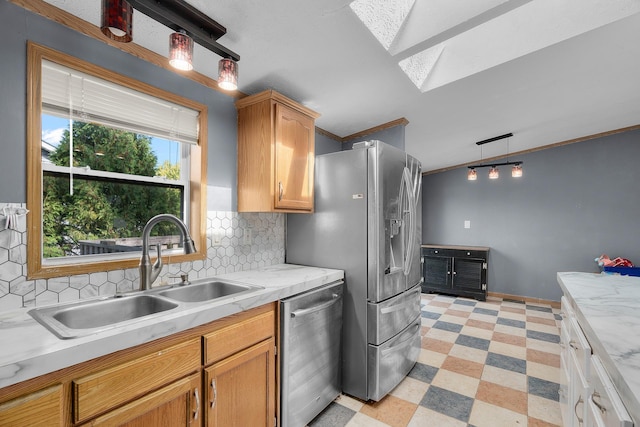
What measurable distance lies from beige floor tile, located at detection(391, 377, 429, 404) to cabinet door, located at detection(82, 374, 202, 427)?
4.99ft

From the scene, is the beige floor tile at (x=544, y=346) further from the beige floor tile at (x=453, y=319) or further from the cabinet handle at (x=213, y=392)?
the cabinet handle at (x=213, y=392)

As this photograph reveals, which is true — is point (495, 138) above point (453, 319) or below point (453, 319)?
above

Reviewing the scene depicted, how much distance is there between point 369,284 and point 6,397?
1.77 meters

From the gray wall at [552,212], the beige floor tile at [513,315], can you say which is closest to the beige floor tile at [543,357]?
the beige floor tile at [513,315]

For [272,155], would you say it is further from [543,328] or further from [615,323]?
[543,328]

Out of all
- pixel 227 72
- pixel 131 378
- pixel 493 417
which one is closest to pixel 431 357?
pixel 493 417

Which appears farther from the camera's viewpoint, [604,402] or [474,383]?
[474,383]

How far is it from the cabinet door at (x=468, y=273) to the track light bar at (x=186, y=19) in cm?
457

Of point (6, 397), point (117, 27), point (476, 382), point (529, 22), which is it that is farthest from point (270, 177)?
point (476, 382)

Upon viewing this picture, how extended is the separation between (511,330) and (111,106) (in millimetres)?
4372

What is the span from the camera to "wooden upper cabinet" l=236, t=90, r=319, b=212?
208 centimetres

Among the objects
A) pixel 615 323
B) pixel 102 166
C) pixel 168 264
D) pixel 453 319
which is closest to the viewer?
pixel 615 323

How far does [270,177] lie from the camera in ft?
6.79

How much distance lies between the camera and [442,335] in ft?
10.8
